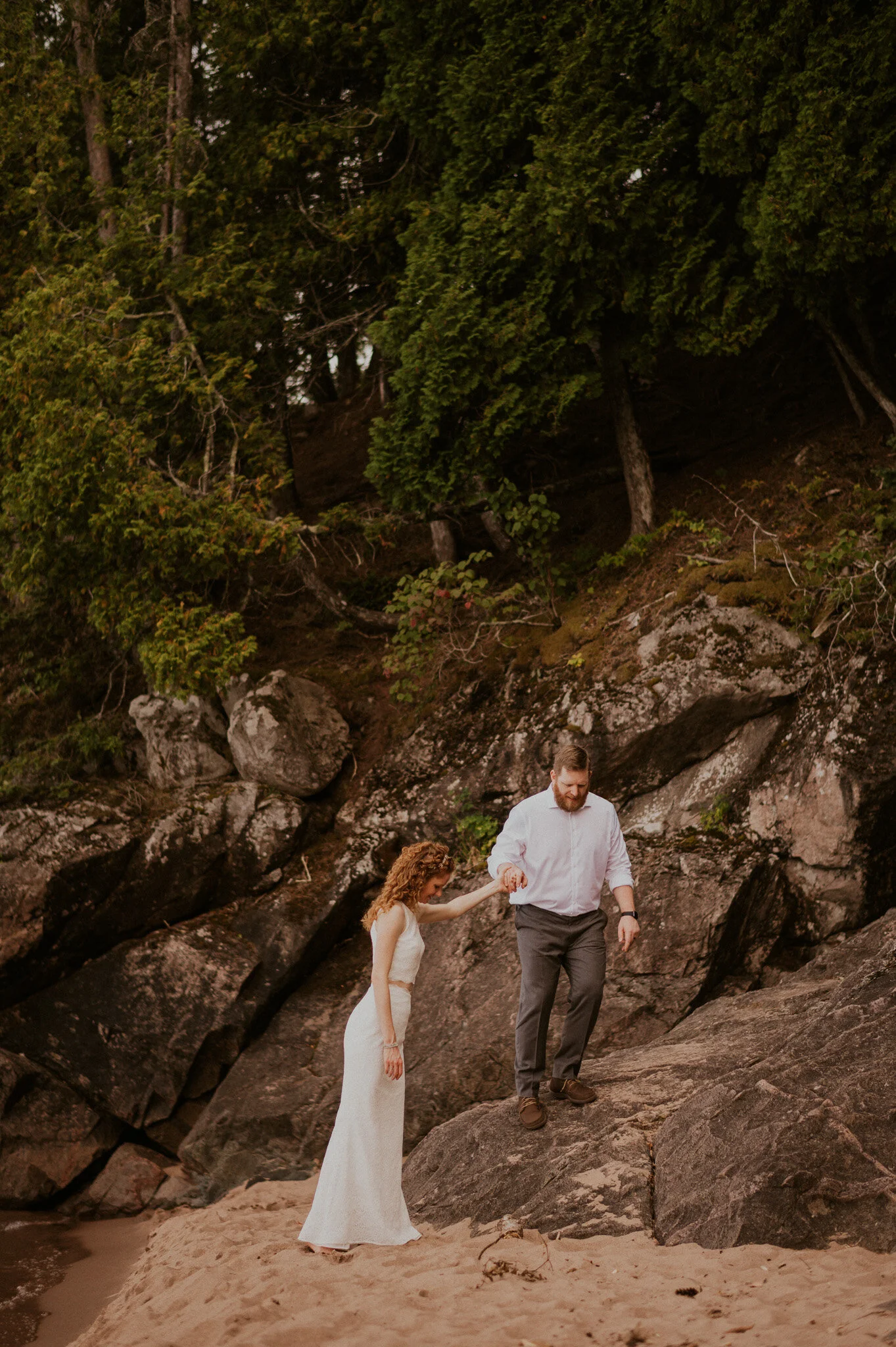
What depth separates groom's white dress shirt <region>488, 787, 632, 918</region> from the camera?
5.74 m

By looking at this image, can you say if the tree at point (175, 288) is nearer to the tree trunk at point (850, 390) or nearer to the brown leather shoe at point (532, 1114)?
the tree trunk at point (850, 390)

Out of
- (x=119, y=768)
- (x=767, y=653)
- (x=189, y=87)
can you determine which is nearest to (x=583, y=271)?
(x=767, y=653)

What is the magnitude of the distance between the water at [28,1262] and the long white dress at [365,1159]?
2868 mm

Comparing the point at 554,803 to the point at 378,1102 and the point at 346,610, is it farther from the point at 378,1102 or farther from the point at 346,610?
the point at 346,610

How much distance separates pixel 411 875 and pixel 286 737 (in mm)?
6197

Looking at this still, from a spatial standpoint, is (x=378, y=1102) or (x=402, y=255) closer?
(x=378, y=1102)

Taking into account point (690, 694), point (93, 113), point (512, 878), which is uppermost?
point (93, 113)

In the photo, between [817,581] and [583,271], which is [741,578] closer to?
[817,581]

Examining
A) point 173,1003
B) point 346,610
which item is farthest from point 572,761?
point 346,610

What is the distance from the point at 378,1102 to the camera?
16.7 ft

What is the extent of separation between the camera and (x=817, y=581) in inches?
365

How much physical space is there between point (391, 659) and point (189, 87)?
856 cm

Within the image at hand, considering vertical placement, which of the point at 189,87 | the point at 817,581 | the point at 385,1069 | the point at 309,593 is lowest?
the point at 385,1069

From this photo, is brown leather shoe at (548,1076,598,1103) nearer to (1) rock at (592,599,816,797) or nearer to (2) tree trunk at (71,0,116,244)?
(1) rock at (592,599,816,797)
